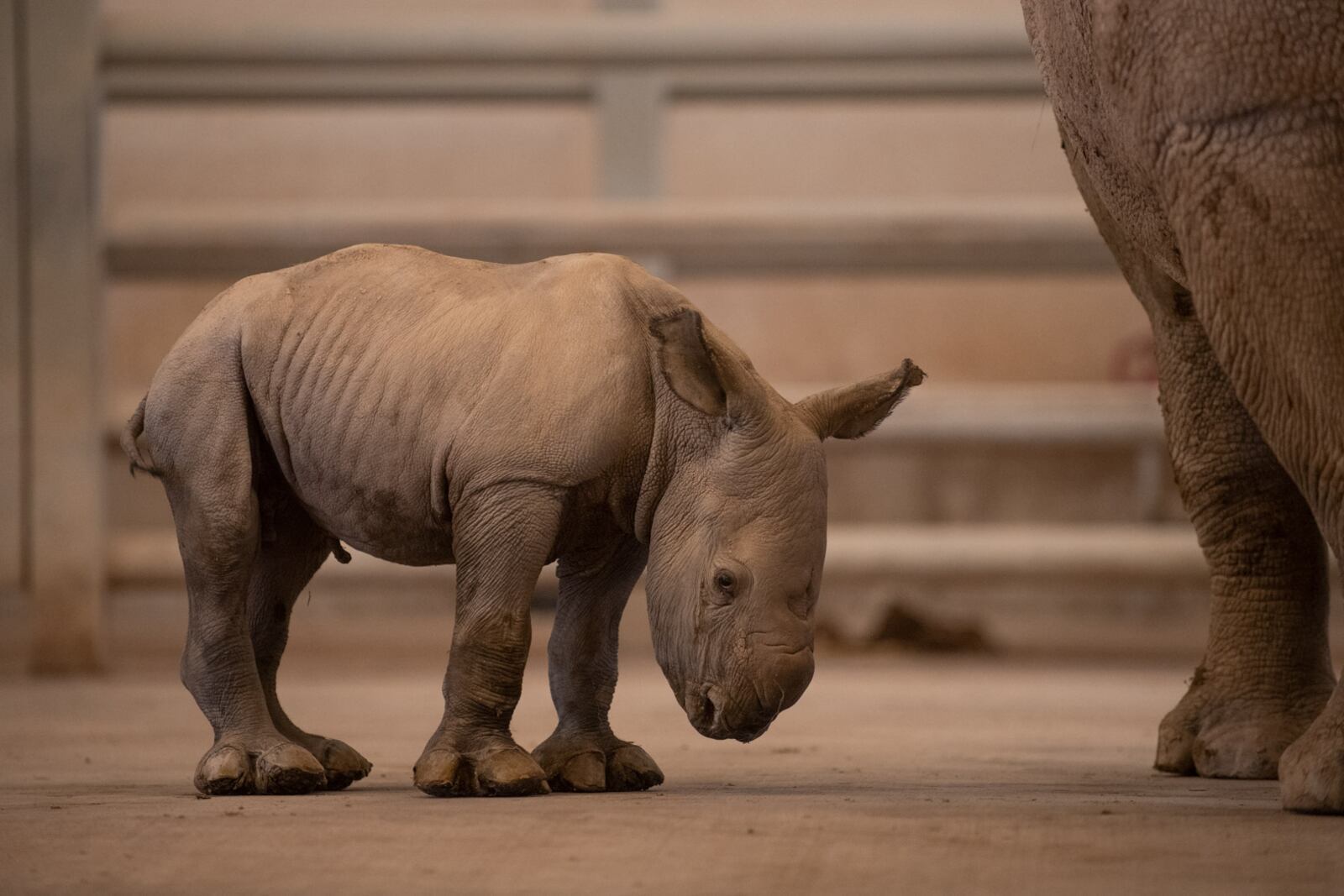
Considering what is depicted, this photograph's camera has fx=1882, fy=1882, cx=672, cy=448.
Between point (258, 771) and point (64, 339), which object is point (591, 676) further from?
point (64, 339)

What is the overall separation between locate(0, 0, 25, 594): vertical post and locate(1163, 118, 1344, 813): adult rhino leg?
408cm

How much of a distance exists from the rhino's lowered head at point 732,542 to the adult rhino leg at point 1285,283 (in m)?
0.59

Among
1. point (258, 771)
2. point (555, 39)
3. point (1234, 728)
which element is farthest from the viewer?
point (555, 39)

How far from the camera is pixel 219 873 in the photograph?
200cm

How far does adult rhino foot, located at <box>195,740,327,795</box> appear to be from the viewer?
2.66 metres

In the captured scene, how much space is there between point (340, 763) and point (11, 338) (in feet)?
10.9

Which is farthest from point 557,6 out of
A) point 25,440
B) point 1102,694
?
point 1102,694

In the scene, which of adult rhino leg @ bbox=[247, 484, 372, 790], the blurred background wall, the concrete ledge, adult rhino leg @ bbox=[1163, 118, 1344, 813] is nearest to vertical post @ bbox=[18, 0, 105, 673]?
the blurred background wall

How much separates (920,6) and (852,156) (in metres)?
0.73

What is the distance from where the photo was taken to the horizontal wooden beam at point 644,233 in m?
5.60

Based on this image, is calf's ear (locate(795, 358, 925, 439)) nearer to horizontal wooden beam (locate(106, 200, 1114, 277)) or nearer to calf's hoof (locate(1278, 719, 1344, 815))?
calf's hoof (locate(1278, 719, 1344, 815))

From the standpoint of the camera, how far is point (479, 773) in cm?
260

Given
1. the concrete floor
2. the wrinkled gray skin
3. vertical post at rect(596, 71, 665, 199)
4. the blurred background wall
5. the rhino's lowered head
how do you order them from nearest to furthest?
the concrete floor
the wrinkled gray skin
the rhino's lowered head
the blurred background wall
vertical post at rect(596, 71, 665, 199)

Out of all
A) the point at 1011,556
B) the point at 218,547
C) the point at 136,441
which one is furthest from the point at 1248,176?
the point at 1011,556
